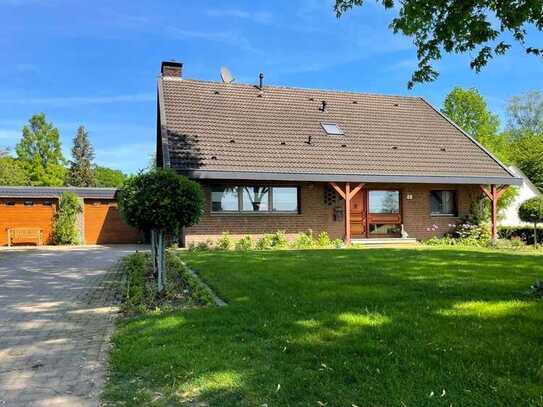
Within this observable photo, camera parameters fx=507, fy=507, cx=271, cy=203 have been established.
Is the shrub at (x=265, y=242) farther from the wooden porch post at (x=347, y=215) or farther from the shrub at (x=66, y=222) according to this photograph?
the shrub at (x=66, y=222)

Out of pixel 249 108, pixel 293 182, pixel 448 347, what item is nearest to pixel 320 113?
pixel 249 108

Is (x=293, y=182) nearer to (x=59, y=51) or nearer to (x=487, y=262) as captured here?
(x=487, y=262)

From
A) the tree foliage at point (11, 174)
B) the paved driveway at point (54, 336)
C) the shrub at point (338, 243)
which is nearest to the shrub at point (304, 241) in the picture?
the shrub at point (338, 243)

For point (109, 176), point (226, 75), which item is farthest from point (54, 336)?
point (109, 176)

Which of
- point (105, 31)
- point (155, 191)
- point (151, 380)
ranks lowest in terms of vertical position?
point (151, 380)

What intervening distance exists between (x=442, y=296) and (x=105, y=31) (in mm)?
15184

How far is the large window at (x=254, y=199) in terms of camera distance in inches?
687

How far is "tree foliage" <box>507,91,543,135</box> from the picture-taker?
187 ft

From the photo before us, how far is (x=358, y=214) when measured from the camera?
63.5 feet

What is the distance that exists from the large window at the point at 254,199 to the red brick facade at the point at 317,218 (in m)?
0.22

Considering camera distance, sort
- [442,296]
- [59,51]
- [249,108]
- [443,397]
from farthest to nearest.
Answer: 1. [59,51]
2. [249,108]
3. [442,296]
4. [443,397]

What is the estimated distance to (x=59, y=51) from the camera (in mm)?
23375

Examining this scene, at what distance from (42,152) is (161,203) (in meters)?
59.3

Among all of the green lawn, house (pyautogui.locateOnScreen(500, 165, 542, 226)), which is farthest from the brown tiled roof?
the green lawn
